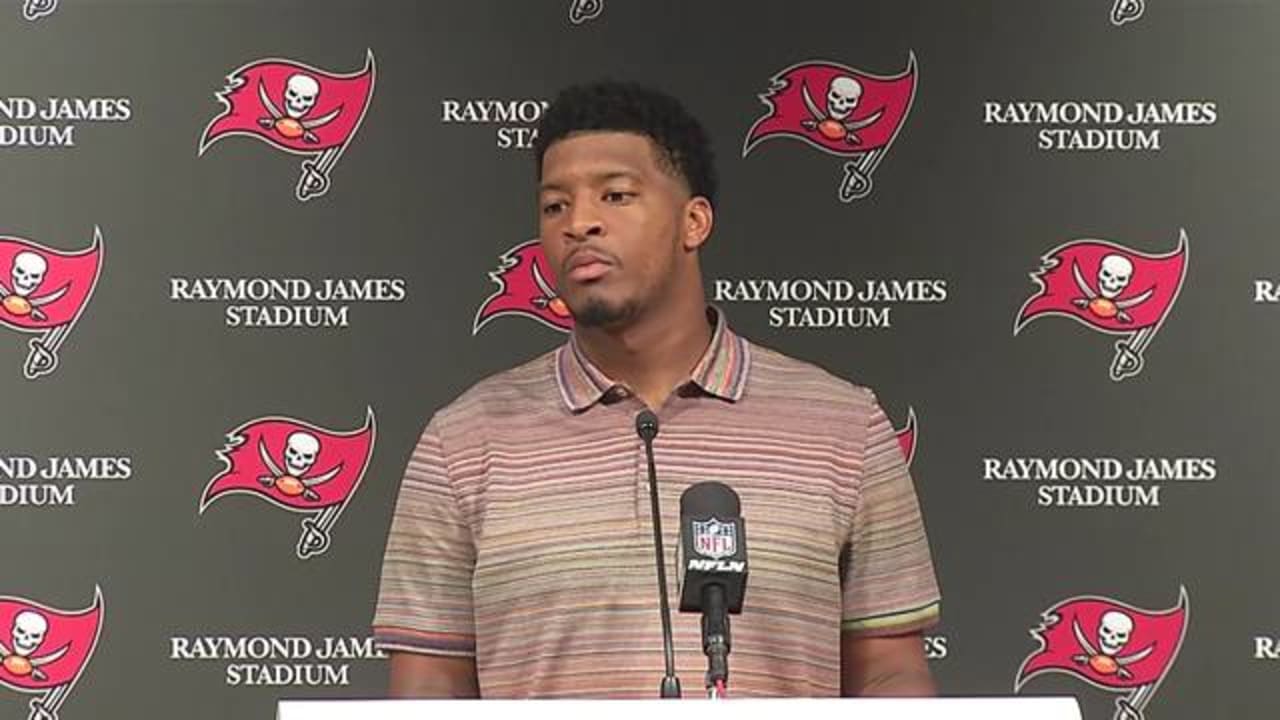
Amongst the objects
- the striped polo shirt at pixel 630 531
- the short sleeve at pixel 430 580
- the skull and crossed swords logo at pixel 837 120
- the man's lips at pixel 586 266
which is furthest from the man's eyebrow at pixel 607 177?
the skull and crossed swords logo at pixel 837 120

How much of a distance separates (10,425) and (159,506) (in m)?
0.29

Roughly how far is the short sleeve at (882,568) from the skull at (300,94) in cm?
152

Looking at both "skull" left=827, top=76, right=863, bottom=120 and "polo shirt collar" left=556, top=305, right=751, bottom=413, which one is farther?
"skull" left=827, top=76, right=863, bottom=120

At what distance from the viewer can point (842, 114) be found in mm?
3793

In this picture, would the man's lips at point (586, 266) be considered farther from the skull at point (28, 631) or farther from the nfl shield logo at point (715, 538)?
the skull at point (28, 631)

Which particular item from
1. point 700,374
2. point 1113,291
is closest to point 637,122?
point 700,374

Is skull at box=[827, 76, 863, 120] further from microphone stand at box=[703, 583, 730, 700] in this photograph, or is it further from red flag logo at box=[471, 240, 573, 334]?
microphone stand at box=[703, 583, 730, 700]

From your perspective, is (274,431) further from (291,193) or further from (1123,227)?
(1123,227)

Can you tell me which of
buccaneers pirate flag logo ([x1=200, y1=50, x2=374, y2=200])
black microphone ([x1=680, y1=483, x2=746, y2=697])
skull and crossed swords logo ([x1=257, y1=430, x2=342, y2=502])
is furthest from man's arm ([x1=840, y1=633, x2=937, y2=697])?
buccaneers pirate flag logo ([x1=200, y1=50, x2=374, y2=200])

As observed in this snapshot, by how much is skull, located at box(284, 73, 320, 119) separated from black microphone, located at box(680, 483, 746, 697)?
2.04 metres

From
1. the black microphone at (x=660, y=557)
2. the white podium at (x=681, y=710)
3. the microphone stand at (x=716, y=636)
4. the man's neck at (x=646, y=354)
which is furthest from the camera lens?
the man's neck at (x=646, y=354)

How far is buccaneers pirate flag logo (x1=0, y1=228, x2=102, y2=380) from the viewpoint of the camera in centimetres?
371

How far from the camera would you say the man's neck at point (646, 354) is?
8.89 ft

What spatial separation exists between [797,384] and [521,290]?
1.11 m
